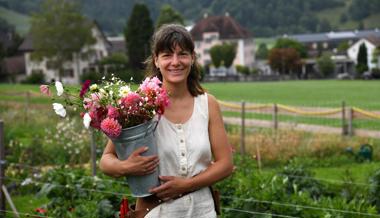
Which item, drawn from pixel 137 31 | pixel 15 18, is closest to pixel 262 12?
pixel 15 18

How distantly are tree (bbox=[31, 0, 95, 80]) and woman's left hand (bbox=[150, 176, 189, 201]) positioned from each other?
61040 millimetres

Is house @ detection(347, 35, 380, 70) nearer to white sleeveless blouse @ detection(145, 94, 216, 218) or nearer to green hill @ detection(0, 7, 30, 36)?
green hill @ detection(0, 7, 30, 36)

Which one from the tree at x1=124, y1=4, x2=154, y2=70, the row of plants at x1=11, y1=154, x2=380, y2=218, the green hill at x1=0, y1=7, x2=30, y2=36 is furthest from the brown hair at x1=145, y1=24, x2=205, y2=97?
the green hill at x1=0, y1=7, x2=30, y2=36

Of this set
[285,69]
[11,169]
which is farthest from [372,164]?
[285,69]

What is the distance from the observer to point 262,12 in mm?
159625

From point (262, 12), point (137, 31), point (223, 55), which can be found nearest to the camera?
point (137, 31)

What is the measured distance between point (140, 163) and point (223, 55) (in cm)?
8249

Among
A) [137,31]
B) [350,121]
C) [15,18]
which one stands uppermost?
[15,18]

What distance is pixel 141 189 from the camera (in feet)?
10.6

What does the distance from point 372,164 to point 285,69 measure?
70009 mm

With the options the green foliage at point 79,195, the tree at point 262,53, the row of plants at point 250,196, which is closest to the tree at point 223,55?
the tree at point 262,53

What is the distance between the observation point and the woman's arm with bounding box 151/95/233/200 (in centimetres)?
321

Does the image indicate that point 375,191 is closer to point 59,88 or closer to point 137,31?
point 59,88

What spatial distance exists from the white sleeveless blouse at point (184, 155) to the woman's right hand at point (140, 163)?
92 mm
